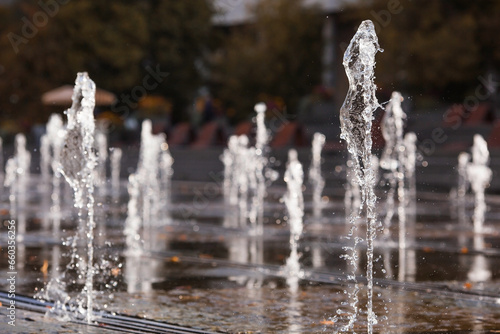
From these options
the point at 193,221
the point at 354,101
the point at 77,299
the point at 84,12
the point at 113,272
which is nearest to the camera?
the point at 354,101

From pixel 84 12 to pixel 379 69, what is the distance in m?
10.4

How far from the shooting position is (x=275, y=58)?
37.7 meters

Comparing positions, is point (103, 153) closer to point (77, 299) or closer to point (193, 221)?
point (193, 221)

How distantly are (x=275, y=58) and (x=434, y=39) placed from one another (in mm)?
9838

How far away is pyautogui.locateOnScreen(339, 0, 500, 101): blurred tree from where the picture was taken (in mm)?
28578

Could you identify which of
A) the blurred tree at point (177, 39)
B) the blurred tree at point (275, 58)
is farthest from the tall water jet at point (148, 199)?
the blurred tree at point (177, 39)

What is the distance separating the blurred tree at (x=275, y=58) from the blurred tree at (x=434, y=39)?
727 centimetres

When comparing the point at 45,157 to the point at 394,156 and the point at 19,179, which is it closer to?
the point at 19,179

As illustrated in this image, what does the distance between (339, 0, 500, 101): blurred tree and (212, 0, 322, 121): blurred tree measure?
727 cm

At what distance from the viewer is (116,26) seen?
36219 millimetres

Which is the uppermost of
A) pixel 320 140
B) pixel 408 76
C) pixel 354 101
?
pixel 408 76

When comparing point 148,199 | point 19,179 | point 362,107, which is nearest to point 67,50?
point 19,179

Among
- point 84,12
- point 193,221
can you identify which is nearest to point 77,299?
point 193,221

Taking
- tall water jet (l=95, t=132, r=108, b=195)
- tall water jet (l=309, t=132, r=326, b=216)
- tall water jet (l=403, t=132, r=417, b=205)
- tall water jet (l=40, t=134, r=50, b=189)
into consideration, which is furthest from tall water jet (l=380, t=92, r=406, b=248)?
tall water jet (l=40, t=134, r=50, b=189)
